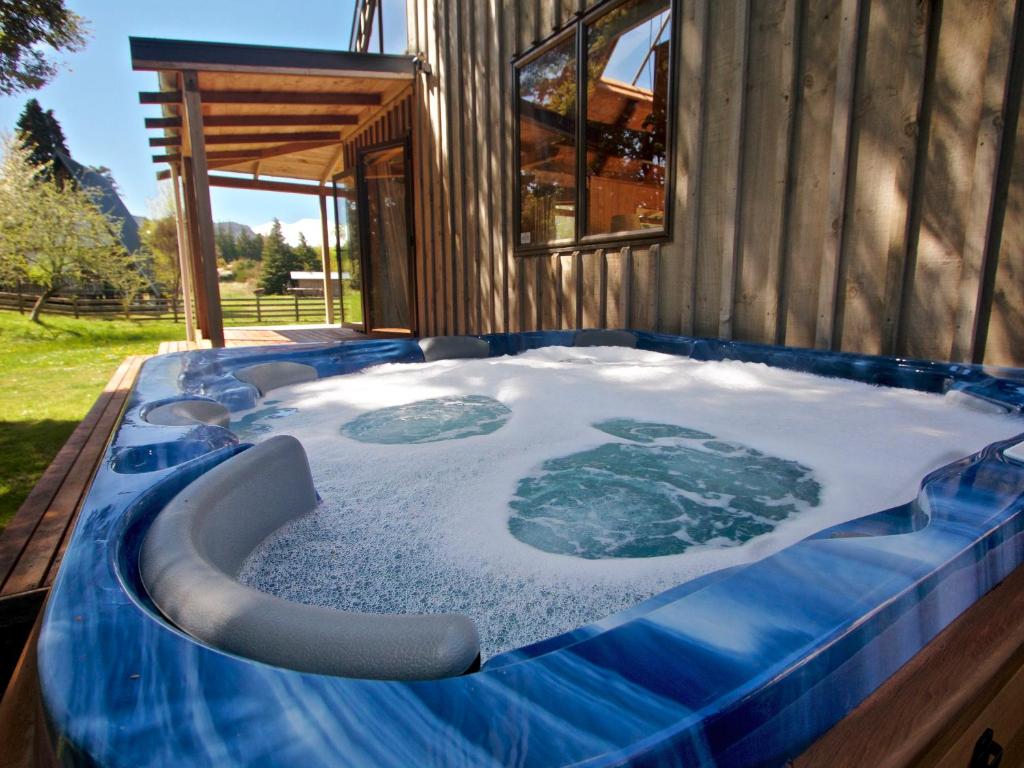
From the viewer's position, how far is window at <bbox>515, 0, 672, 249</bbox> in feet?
9.66

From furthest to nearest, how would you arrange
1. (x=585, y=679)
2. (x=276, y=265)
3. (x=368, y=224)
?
(x=276, y=265) < (x=368, y=224) < (x=585, y=679)

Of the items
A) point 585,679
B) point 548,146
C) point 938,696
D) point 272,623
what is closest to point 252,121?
point 548,146

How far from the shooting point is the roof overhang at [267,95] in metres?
3.81

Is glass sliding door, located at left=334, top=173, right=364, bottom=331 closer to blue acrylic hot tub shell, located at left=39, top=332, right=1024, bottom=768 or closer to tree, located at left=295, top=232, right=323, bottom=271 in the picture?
blue acrylic hot tub shell, located at left=39, top=332, right=1024, bottom=768

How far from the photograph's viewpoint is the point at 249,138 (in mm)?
5922

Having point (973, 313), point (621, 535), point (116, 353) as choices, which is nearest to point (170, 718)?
point (621, 535)

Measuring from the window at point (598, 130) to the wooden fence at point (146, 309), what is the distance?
8.92m

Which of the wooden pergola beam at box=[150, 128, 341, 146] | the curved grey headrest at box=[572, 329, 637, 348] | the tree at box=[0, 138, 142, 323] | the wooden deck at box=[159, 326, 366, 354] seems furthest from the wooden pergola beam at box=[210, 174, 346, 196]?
the curved grey headrest at box=[572, 329, 637, 348]

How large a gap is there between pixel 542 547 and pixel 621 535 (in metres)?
0.18

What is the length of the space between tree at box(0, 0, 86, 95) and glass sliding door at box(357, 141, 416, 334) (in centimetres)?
657

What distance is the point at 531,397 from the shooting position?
2.19m

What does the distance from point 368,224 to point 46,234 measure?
962 centimetres

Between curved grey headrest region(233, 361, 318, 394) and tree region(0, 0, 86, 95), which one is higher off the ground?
tree region(0, 0, 86, 95)

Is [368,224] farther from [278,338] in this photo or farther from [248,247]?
[248,247]
